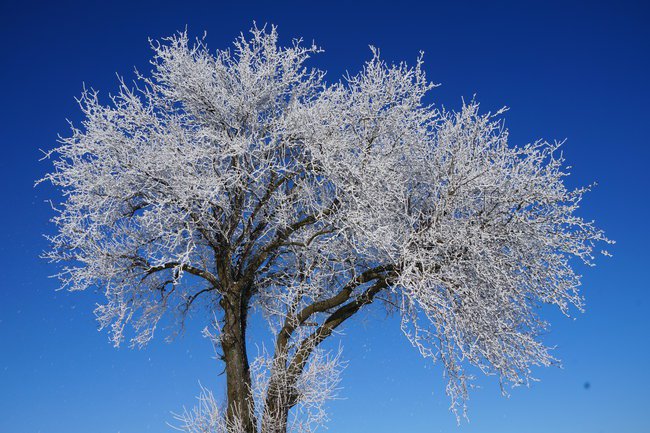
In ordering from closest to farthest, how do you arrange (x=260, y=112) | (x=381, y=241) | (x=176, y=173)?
(x=381, y=241) → (x=176, y=173) → (x=260, y=112)

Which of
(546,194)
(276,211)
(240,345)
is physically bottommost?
(240,345)

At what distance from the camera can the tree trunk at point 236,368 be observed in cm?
1296

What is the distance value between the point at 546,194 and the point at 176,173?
722 cm

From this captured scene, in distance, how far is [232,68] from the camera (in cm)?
1429

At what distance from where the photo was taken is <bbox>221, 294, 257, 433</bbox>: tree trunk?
12961mm

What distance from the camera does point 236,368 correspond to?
13320mm

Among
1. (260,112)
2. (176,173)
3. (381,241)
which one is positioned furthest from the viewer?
(260,112)

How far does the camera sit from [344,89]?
47.3ft

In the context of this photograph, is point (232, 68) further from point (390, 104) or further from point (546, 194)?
point (546, 194)

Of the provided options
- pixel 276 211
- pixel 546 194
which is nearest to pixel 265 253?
pixel 276 211

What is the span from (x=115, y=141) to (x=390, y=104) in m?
5.70

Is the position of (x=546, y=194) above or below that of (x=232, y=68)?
below

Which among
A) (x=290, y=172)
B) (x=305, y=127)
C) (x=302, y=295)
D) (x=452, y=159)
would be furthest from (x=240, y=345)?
(x=452, y=159)

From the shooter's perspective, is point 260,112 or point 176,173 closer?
point 176,173
